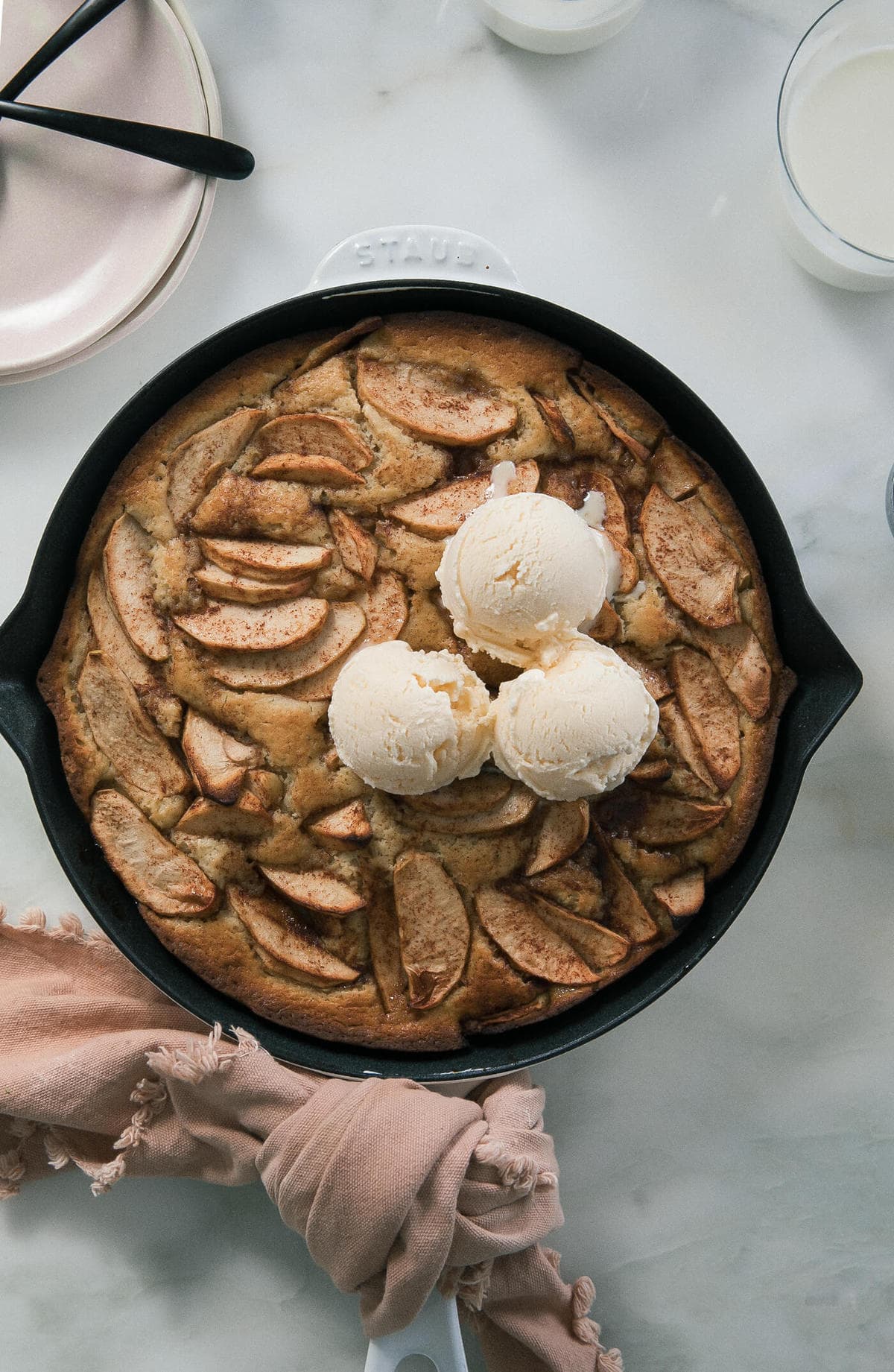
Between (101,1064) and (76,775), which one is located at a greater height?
(76,775)

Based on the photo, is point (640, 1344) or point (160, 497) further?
point (640, 1344)

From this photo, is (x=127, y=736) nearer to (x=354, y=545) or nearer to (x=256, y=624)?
(x=256, y=624)

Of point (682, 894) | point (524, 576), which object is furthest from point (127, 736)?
point (682, 894)

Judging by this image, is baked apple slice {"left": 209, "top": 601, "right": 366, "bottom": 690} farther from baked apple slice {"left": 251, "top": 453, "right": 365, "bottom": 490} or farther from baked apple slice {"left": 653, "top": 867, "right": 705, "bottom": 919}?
baked apple slice {"left": 653, "top": 867, "right": 705, "bottom": 919}

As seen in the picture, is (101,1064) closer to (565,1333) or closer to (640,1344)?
(565,1333)

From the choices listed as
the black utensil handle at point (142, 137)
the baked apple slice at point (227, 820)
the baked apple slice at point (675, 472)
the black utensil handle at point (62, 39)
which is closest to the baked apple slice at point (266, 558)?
the baked apple slice at point (227, 820)

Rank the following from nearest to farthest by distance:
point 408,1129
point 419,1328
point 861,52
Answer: point 408,1129 < point 419,1328 < point 861,52

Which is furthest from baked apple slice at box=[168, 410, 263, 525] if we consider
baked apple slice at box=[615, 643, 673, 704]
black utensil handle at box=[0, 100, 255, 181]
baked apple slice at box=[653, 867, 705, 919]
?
baked apple slice at box=[653, 867, 705, 919]

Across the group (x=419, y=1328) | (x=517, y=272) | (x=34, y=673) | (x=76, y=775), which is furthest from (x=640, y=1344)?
(x=517, y=272)
